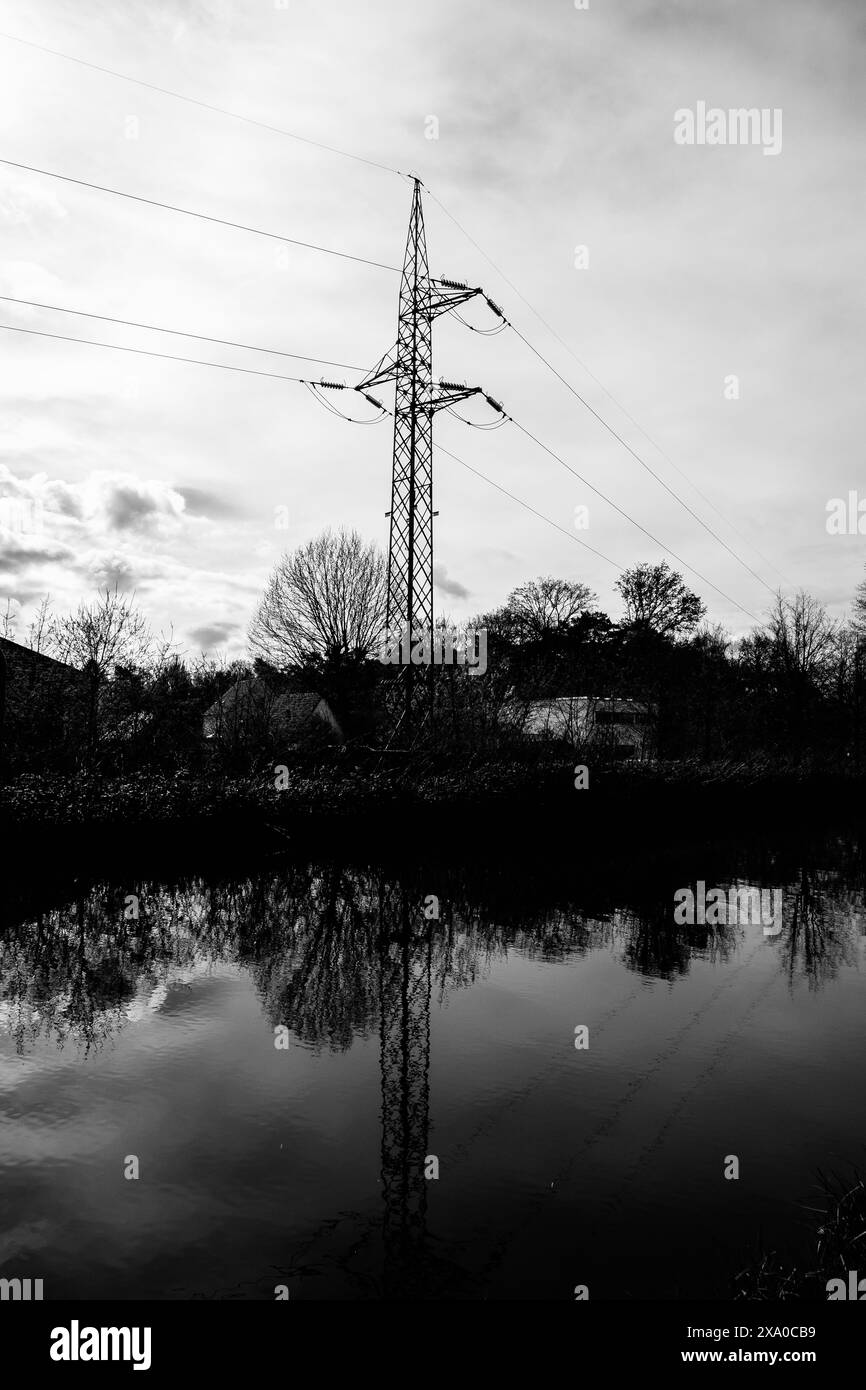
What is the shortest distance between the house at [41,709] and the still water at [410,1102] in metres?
8.41

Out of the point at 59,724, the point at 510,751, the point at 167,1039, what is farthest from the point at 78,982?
the point at 510,751

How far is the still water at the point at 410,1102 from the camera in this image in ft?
13.6

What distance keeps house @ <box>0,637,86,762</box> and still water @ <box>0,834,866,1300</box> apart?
841cm

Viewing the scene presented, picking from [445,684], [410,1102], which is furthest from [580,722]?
[410,1102]

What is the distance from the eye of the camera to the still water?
4.15 meters

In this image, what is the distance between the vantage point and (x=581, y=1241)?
169 inches

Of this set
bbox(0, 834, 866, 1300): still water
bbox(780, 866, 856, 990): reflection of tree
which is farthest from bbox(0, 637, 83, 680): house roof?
bbox(780, 866, 856, 990): reflection of tree

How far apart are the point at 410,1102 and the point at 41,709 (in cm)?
1678

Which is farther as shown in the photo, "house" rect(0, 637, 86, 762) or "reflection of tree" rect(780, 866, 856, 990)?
"house" rect(0, 637, 86, 762)

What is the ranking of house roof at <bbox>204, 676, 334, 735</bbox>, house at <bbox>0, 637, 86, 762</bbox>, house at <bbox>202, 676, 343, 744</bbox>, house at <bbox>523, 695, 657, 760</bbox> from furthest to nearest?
house at <bbox>523, 695, 657, 760</bbox>, house roof at <bbox>204, 676, 334, 735</bbox>, house at <bbox>202, 676, 343, 744</bbox>, house at <bbox>0, 637, 86, 762</bbox>

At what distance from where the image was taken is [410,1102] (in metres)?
5.98

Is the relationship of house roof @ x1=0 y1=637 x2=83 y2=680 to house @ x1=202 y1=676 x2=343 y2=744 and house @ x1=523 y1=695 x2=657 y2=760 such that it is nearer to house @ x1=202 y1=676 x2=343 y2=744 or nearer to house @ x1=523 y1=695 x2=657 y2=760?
house @ x1=202 y1=676 x2=343 y2=744

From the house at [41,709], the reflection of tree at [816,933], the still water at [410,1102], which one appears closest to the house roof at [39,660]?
the house at [41,709]

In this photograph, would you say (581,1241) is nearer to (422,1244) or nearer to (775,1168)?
(422,1244)
